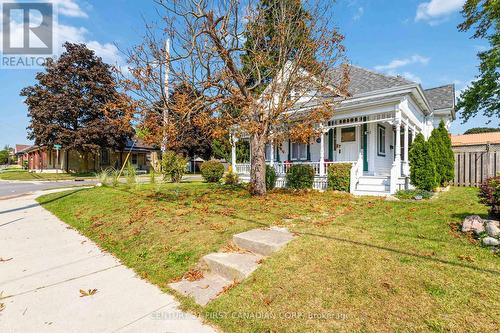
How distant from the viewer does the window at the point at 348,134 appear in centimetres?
1214

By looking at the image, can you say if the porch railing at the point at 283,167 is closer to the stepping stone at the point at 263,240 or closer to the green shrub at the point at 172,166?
the green shrub at the point at 172,166

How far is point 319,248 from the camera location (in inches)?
146

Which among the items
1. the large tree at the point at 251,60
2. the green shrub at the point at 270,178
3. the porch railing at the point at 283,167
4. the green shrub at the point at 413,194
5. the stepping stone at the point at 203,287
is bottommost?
the stepping stone at the point at 203,287

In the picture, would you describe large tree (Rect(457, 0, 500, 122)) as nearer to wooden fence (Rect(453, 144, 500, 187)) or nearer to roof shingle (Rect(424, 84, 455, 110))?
roof shingle (Rect(424, 84, 455, 110))

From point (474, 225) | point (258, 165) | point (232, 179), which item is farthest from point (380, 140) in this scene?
point (474, 225)

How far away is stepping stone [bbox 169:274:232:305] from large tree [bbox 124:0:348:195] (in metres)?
5.22

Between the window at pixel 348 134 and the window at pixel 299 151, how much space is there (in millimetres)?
2079

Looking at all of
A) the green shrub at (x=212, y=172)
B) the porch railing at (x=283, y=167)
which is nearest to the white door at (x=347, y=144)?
the porch railing at (x=283, y=167)

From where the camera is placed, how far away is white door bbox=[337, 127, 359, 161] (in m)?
12.1

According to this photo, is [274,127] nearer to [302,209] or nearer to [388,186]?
[302,209]

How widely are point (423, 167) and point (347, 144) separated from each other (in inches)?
150

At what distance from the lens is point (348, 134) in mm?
12305

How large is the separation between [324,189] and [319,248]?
751 centimetres

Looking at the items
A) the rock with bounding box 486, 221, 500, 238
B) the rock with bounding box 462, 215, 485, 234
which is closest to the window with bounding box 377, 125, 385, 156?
the rock with bounding box 462, 215, 485, 234
